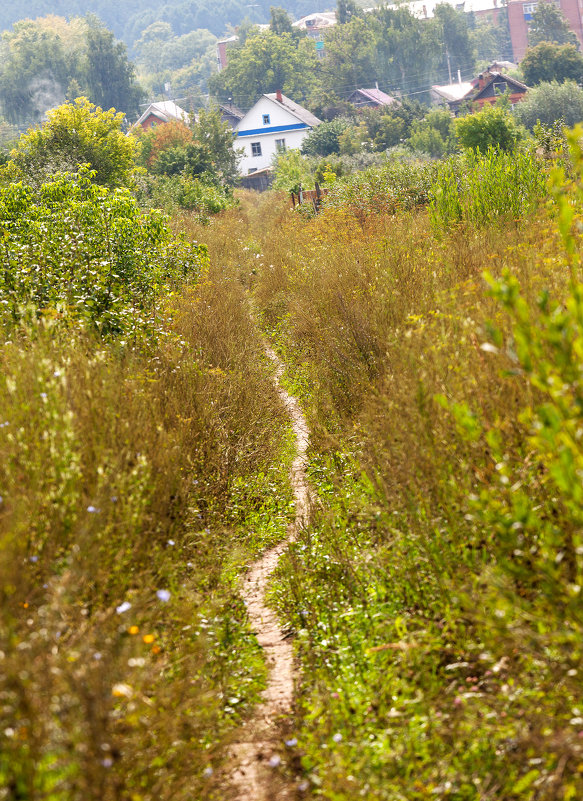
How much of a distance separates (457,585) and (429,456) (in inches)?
26.2

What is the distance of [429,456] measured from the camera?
399 centimetres

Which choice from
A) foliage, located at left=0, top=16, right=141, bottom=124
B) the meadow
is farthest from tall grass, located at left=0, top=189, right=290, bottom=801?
foliage, located at left=0, top=16, right=141, bottom=124

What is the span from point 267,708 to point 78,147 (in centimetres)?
2334

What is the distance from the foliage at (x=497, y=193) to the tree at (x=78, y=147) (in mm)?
14929

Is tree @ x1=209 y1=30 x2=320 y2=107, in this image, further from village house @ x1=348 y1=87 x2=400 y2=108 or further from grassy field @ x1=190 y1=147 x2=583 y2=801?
grassy field @ x1=190 y1=147 x2=583 y2=801

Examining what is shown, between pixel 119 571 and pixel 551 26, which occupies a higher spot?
pixel 551 26

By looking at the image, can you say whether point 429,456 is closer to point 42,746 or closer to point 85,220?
point 42,746

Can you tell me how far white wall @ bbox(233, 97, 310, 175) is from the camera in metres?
70.6

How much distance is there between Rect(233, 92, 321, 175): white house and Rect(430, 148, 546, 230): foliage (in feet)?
204

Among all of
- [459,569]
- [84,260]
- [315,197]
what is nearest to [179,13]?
[315,197]

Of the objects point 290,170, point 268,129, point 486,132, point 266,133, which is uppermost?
point 268,129

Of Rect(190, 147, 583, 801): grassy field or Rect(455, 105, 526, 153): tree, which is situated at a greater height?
Rect(455, 105, 526, 153): tree

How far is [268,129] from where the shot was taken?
71.1 m

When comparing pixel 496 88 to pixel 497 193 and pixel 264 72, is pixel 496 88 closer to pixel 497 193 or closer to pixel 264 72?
pixel 264 72
